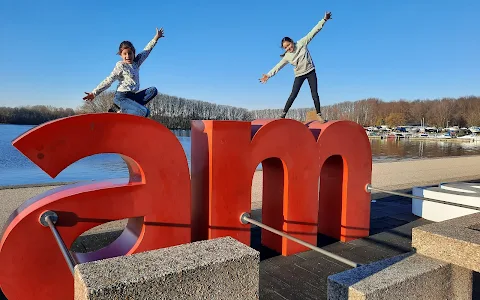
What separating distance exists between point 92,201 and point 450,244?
146 inches

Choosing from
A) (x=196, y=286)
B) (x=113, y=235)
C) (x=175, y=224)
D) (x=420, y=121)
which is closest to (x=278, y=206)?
(x=175, y=224)

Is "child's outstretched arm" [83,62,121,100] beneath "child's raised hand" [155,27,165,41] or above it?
beneath

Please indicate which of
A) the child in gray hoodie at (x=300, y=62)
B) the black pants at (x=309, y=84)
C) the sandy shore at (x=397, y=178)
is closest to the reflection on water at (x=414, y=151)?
the sandy shore at (x=397, y=178)

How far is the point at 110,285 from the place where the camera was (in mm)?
1882

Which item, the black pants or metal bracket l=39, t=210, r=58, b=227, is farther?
the black pants

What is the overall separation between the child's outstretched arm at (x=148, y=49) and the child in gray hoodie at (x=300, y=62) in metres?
2.14

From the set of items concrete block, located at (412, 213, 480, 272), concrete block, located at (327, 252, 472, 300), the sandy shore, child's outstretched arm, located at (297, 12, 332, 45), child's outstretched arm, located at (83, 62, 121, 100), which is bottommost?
the sandy shore

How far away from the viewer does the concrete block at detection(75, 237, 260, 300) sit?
76.1 inches

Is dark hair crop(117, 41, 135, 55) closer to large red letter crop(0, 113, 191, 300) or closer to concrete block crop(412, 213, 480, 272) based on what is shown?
large red letter crop(0, 113, 191, 300)

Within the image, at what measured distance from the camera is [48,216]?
3.81m

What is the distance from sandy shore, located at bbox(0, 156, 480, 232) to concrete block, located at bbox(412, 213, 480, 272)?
641 cm

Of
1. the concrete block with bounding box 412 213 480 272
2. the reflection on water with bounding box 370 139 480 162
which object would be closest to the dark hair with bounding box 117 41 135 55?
the concrete block with bounding box 412 213 480 272

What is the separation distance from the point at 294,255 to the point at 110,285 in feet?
14.4

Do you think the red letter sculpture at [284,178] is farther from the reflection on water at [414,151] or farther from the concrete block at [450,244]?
the reflection on water at [414,151]
